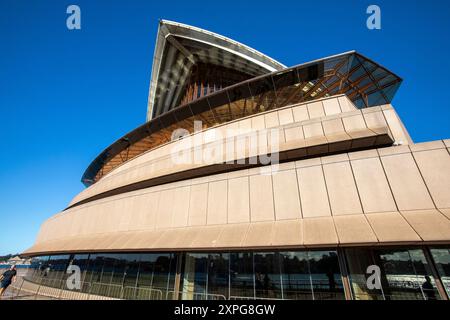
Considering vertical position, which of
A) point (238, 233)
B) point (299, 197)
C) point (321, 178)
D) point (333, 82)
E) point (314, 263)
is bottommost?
point (314, 263)

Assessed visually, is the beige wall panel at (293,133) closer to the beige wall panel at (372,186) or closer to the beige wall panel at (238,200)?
the beige wall panel at (372,186)

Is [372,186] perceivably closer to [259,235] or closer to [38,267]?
[259,235]

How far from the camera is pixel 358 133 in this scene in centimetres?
1055

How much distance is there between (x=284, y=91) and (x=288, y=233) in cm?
1357

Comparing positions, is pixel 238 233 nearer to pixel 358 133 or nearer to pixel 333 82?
pixel 358 133

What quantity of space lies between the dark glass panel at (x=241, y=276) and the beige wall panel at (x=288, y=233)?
1984 mm

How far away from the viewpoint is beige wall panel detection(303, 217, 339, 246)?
8008mm

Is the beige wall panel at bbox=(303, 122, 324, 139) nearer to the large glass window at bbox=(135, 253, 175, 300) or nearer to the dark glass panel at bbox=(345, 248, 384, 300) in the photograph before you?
the dark glass panel at bbox=(345, 248, 384, 300)

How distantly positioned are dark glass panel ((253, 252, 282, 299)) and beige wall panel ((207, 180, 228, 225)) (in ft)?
9.00

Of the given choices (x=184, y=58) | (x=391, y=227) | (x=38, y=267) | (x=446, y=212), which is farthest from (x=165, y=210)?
(x=184, y=58)

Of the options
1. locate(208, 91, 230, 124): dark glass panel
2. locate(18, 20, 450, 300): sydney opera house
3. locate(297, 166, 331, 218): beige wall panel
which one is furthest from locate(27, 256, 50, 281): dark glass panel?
locate(297, 166, 331, 218): beige wall panel

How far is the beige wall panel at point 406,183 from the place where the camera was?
8.26 meters
